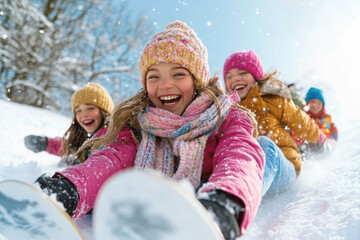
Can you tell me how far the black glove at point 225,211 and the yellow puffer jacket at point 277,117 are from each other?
1738mm

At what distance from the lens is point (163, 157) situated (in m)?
1.43

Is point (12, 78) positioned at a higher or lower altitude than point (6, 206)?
higher

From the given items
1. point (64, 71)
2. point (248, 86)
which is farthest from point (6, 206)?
point (64, 71)

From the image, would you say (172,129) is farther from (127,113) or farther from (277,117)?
(277,117)

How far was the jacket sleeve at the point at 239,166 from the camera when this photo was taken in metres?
0.73

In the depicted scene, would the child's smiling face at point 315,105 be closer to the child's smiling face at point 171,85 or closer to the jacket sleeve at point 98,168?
the child's smiling face at point 171,85

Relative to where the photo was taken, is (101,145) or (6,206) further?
(101,145)

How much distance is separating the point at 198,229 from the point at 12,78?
10912mm

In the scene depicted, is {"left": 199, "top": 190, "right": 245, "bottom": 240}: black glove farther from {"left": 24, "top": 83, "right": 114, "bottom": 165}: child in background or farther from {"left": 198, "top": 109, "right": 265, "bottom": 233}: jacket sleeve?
{"left": 24, "top": 83, "right": 114, "bottom": 165}: child in background

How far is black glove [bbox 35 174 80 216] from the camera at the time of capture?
3.06 feet

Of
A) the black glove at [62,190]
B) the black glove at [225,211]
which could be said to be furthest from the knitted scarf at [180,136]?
the black glove at [225,211]

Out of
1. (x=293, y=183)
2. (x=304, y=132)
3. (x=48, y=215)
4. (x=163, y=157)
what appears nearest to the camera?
(x=48, y=215)

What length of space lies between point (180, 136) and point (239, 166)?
49cm

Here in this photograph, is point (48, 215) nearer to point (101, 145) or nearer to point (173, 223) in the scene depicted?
point (173, 223)
